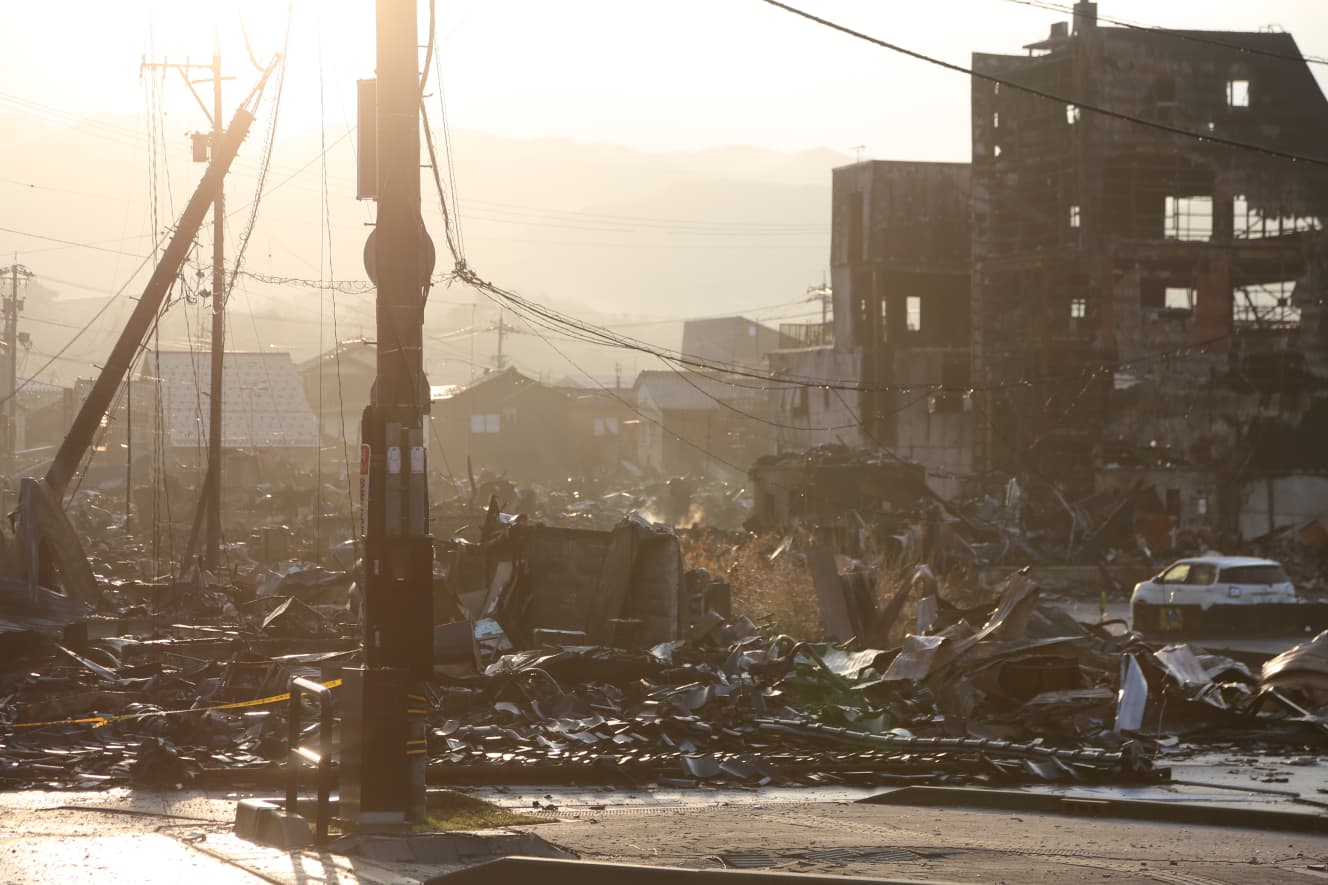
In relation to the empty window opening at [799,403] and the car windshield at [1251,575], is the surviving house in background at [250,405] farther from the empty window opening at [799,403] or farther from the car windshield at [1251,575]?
the car windshield at [1251,575]

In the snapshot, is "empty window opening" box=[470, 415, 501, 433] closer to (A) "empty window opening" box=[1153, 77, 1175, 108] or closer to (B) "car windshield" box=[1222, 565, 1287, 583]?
(A) "empty window opening" box=[1153, 77, 1175, 108]

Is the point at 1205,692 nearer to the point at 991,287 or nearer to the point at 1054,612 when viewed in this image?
the point at 1054,612

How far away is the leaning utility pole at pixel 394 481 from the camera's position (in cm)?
1081

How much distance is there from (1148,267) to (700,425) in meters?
42.2

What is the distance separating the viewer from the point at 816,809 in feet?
43.4

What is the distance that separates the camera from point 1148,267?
58.8 metres

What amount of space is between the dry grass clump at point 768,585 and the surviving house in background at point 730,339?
86486 millimetres

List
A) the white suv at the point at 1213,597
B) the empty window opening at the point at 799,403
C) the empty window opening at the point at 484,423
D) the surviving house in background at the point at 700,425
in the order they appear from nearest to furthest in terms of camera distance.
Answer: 1. the white suv at the point at 1213,597
2. the empty window opening at the point at 799,403
3. the surviving house in background at the point at 700,425
4. the empty window opening at the point at 484,423

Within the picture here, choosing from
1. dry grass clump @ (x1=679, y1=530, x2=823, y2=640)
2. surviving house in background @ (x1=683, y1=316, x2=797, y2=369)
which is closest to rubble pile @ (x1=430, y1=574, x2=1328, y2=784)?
dry grass clump @ (x1=679, y1=530, x2=823, y2=640)

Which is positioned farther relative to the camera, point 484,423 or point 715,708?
point 484,423

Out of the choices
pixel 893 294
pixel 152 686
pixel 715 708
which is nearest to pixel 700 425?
pixel 893 294

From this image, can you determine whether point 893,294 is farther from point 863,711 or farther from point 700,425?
point 863,711

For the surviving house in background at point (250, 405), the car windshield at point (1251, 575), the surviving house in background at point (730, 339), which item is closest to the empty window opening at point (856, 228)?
the surviving house in background at point (250, 405)

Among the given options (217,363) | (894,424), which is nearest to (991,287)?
(894,424)
